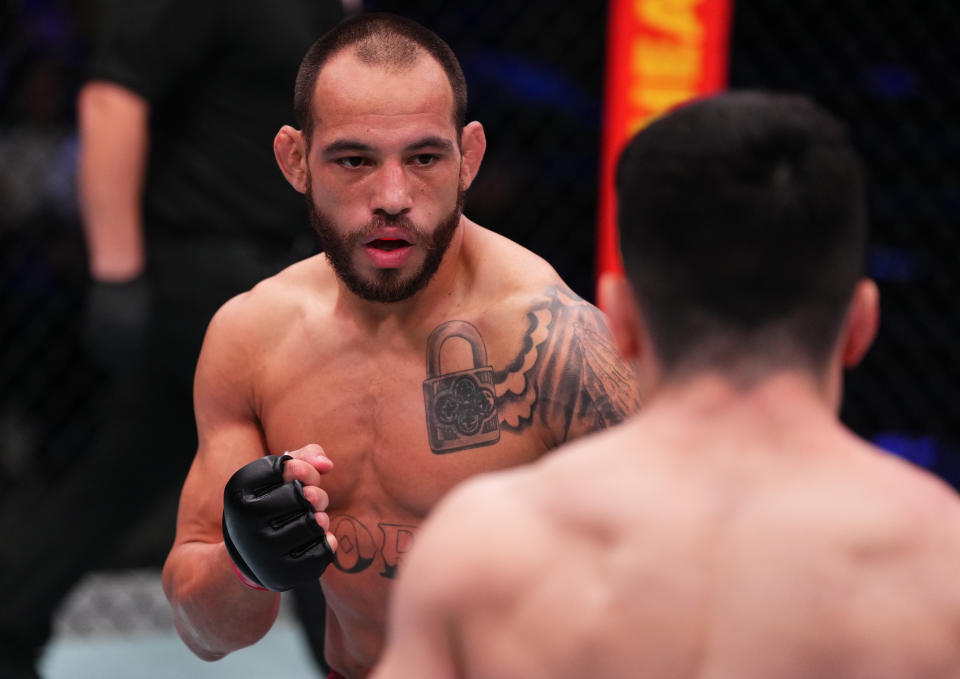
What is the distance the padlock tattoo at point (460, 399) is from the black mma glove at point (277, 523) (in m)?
0.21

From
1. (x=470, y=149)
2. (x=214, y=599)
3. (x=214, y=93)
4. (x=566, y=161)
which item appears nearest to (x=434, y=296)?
(x=470, y=149)

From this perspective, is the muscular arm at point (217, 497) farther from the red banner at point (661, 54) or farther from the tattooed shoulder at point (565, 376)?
the red banner at point (661, 54)

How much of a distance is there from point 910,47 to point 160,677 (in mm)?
2579


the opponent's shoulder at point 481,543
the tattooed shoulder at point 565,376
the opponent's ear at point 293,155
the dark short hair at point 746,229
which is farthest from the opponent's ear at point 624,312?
the opponent's ear at point 293,155

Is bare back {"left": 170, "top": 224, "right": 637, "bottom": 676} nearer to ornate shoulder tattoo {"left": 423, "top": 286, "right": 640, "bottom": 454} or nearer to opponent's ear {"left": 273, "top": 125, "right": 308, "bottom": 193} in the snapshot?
ornate shoulder tattoo {"left": 423, "top": 286, "right": 640, "bottom": 454}

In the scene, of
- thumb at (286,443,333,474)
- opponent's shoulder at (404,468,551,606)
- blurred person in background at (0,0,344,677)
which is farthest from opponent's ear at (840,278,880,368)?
blurred person in background at (0,0,344,677)

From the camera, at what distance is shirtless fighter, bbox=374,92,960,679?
0.91 metres

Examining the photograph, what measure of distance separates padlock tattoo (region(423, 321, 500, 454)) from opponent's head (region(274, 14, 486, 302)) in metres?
0.08

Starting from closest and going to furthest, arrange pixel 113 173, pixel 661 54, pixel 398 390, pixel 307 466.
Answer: pixel 307 466
pixel 398 390
pixel 113 173
pixel 661 54

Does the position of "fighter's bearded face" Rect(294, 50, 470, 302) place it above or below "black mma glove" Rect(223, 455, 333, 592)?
above

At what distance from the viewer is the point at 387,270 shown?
1558mm

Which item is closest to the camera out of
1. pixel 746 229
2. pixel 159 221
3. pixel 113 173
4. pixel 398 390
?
pixel 746 229

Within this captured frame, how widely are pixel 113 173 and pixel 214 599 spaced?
3.12 ft

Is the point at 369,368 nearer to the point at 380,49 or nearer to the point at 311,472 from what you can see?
the point at 311,472
